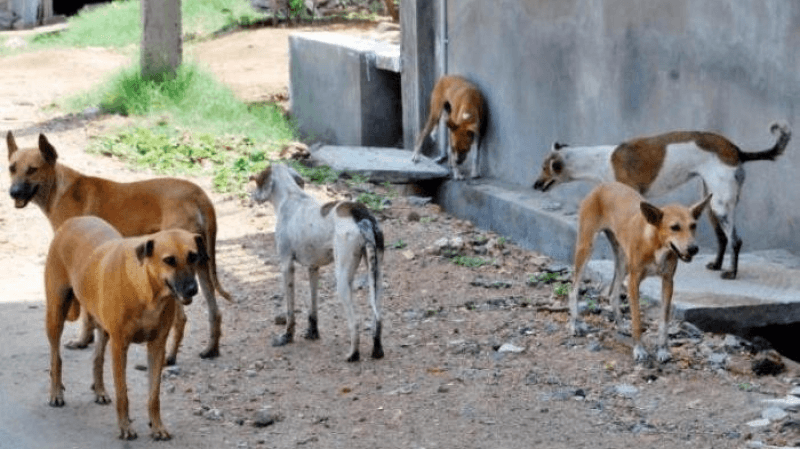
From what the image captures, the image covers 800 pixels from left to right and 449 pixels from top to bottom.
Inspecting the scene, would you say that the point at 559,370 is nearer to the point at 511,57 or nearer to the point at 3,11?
the point at 511,57

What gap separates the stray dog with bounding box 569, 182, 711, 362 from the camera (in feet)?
26.9

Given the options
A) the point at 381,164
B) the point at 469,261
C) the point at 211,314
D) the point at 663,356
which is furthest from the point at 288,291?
the point at 381,164

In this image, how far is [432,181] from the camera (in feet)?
48.7

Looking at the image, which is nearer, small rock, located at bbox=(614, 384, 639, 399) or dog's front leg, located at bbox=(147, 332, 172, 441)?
dog's front leg, located at bbox=(147, 332, 172, 441)

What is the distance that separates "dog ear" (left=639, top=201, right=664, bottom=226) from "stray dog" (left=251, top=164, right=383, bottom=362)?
63.1 inches

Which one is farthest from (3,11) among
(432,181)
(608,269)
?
(608,269)

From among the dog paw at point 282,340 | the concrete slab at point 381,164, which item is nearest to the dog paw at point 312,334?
the dog paw at point 282,340

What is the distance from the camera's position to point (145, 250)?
22.5 feet

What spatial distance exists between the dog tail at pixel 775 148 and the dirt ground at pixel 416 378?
1435mm

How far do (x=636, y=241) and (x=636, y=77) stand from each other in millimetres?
3240

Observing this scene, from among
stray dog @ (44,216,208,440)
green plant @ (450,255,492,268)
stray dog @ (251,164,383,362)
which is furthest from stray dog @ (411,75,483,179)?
stray dog @ (44,216,208,440)

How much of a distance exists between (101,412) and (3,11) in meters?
24.8

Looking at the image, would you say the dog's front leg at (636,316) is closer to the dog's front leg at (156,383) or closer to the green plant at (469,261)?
the dog's front leg at (156,383)

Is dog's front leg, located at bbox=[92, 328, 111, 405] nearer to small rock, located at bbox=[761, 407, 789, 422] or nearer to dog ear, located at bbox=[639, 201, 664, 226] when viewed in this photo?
dog ear, located at bbox=[639, 201, 664, 226]
